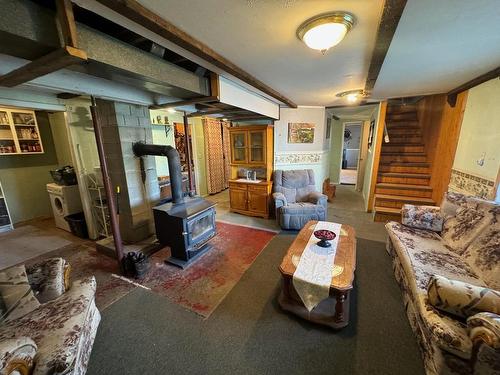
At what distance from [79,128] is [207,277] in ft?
9.29

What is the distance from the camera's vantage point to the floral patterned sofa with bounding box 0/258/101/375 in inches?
38.1

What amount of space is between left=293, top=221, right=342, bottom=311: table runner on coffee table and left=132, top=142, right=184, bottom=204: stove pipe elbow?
5.63 feet

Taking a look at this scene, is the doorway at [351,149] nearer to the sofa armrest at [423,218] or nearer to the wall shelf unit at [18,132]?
the sofa armrest at [423,218]

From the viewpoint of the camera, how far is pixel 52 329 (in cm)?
121

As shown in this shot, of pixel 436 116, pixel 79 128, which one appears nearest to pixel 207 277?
pixel 79 128

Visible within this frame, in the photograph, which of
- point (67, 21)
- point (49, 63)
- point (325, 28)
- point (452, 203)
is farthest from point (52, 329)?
point (452, 203)

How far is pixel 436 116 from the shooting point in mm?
3793

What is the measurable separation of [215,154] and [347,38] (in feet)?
14.0

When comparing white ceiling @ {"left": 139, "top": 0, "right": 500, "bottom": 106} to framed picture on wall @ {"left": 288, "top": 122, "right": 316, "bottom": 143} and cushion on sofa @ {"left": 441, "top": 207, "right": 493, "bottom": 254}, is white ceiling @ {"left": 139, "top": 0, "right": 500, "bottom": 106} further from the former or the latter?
framed picture on wall @ {"left": 288, "top": 122, "right": 316, "bottom": 143}

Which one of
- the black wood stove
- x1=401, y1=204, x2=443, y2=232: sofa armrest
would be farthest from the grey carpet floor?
x1=401, y1=204, x2=443, y2=232: sofa armrest

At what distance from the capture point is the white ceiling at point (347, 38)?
111 centimetres

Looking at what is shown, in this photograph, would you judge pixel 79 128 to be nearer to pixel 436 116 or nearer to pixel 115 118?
pixel 115 118

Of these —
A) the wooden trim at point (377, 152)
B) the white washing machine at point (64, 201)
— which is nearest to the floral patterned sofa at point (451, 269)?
the wooden trim at point (377, 152)

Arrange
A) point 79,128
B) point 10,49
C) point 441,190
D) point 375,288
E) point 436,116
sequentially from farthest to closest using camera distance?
point 436,116 → point 441,190 → point 79,128 → point 375,288 → point 10,49
